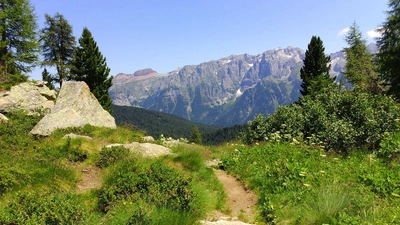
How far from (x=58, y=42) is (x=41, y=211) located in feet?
138

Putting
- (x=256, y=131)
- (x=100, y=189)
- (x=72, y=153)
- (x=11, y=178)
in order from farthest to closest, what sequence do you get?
(x=256, y=131) → (x=72, y=153) → (x=100, y=189) → (x=11, y=178)

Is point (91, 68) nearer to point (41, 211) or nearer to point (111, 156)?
point (111, 156)

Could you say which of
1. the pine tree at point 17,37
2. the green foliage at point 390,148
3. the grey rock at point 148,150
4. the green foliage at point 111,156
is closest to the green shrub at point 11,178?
the green foliage at point 111,156

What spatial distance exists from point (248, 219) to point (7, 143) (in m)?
9.26

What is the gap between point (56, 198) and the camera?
15.9ft

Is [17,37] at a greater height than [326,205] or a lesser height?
greater

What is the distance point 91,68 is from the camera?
40.2 metres

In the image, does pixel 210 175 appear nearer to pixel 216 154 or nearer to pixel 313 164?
pixel 313 164

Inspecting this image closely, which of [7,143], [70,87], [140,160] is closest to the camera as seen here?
[140,160]

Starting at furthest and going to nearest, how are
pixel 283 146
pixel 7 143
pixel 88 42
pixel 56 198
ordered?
pixel 88 42 → pixel 283 146 → pixel 7 143 → pixel 56 198

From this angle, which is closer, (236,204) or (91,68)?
(236,204)

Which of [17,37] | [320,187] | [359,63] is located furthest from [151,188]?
[359,63]

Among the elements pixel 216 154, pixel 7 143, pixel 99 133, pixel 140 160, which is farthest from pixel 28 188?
pixel 216 154

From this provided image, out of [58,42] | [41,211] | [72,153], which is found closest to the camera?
[41,211]
